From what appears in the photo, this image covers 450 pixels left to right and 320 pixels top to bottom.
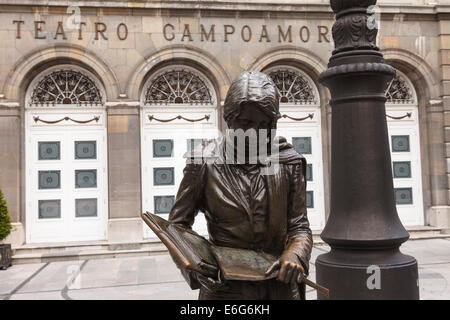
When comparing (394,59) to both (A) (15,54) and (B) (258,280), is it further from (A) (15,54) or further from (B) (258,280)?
(B) (258,280)

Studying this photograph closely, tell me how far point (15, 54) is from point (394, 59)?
31.9ft

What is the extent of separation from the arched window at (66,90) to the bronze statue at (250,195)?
9357mm

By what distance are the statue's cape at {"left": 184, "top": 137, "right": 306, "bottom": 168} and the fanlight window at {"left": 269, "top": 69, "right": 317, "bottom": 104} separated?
31.6 feet

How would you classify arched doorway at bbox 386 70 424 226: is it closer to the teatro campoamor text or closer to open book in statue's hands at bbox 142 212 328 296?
the teatro campoamor text

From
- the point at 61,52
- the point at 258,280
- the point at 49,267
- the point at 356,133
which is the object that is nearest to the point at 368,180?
the point at 356,133

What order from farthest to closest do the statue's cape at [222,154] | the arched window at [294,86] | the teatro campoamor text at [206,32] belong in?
1. the arched window at [294,86]
2. the teatro campoamor text at [206,32]
3. the statue's cape at [222,154]

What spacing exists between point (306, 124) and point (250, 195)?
32.7 ft

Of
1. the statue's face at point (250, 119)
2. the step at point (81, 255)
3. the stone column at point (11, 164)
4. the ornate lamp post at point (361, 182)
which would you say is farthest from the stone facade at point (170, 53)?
the statue's face at point (250, 119)

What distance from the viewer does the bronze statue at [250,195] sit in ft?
6.56

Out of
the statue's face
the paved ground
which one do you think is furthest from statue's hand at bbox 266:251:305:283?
the paved ground

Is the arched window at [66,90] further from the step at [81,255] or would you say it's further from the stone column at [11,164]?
the step at [81,255]

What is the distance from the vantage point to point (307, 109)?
11758 mm

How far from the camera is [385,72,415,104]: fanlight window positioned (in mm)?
12195

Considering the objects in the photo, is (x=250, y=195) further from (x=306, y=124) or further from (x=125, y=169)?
(x=306, y=124)
